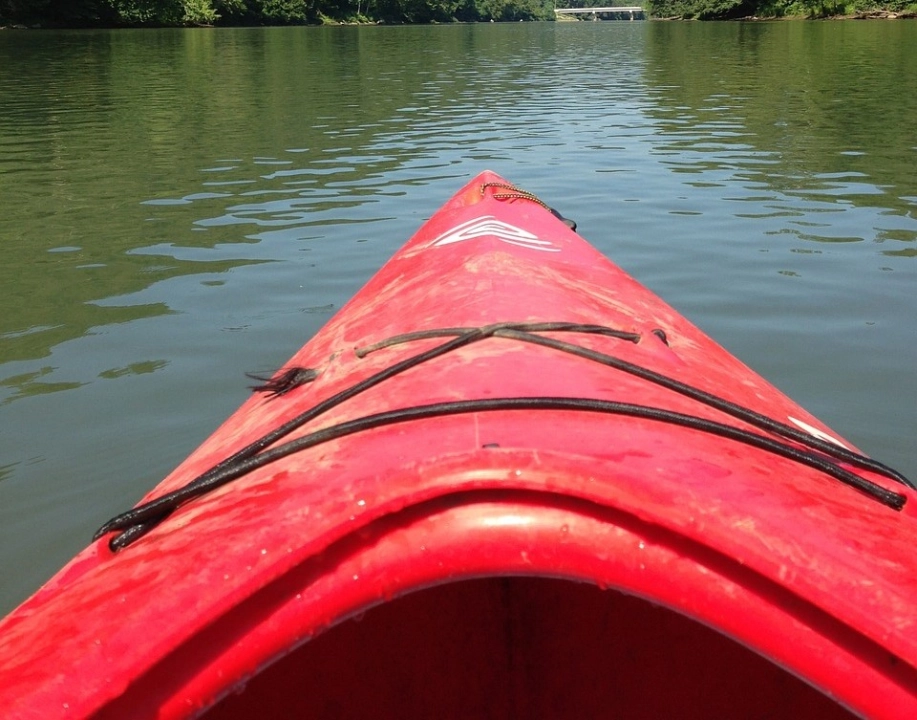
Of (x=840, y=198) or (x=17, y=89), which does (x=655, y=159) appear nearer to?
(x=840, y=198)

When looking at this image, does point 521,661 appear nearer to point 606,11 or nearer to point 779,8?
point 779,8

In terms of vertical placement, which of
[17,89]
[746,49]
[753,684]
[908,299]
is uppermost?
[746,49]

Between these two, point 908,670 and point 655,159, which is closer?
point 908,670

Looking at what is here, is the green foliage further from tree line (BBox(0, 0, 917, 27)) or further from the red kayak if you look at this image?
the red kayak

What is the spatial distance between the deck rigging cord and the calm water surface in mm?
1649

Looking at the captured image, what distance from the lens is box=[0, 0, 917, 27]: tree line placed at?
42375 mm

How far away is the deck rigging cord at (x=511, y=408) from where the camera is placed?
62.0 inches

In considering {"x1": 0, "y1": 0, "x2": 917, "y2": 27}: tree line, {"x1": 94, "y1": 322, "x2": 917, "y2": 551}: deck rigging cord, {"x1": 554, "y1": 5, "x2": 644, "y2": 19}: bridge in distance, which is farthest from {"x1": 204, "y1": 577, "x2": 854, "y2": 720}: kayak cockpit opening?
{"x1": 554, "y1": 5, "x2": 644, "y2": 19}: bridge in distance

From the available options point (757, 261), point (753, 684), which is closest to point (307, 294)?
point (757, 261)

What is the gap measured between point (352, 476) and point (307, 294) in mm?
4608

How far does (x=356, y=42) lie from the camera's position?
35.2 metres

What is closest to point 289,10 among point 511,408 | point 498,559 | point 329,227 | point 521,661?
point 329,227

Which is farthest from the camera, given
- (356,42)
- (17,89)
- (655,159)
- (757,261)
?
(356,42)

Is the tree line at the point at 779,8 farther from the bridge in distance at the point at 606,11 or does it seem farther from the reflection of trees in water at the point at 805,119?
the bridge in distance at the point at 606,11
